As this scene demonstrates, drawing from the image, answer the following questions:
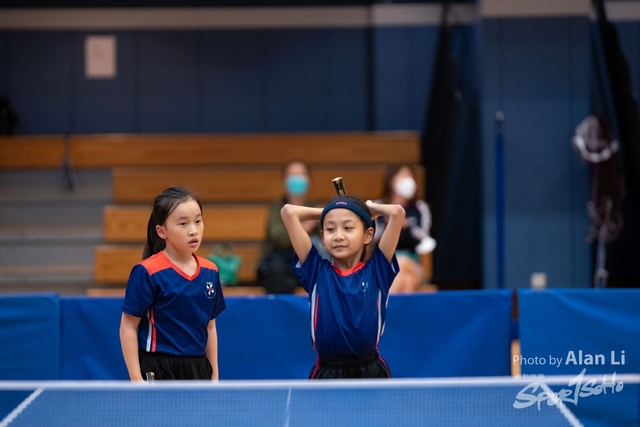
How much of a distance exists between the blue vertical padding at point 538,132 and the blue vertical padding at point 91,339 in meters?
4.69

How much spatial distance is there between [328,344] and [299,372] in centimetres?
153

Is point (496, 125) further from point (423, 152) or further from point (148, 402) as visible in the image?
point (148, 402)

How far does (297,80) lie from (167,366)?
25.6ft

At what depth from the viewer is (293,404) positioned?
2.94 meters

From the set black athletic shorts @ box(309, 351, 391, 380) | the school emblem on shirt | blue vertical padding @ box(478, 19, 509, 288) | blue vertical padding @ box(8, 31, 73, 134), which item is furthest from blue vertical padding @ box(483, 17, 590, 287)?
blue vertical padding @ box(8, 31, 73, 134)

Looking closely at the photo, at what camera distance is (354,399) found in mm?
2977

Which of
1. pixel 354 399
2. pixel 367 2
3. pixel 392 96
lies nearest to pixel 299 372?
pixel 354 399

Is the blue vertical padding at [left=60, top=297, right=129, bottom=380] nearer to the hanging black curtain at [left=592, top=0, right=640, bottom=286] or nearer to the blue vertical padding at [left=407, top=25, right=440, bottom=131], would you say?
the hanging black curtain at [left=592, top=0, right=640, bottom=286]

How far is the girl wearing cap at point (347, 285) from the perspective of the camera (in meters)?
3.61

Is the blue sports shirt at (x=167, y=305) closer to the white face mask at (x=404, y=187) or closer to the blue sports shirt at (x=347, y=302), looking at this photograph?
the blue sports shirt at (x=347, y=302)

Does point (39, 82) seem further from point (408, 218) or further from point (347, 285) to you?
point (347, 285)

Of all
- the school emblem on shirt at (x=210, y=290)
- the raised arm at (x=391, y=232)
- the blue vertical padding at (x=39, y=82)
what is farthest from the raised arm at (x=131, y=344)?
the blue vertical padding at (x=39, y=82)

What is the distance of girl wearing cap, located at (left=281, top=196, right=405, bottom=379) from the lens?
3611 mm

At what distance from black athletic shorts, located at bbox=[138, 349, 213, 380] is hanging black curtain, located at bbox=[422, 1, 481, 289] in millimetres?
5525
